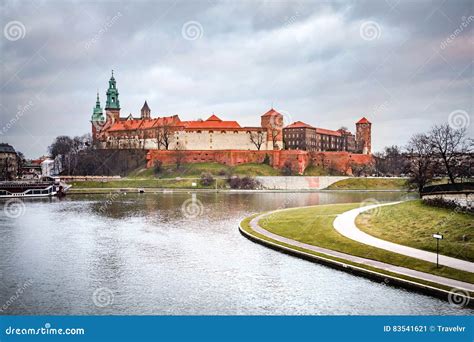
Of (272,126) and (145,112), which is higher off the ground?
(145,112)

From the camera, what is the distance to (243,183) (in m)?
67.1

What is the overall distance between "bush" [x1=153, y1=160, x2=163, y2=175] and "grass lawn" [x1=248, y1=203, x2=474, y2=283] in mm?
47713

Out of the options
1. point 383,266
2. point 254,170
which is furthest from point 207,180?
point 383,266

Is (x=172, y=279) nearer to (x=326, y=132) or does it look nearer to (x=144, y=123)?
(x=144, y=123)

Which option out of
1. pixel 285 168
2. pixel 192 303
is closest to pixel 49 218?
pixel 192 303

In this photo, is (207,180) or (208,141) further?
(208,141)

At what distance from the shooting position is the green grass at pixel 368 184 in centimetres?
6800

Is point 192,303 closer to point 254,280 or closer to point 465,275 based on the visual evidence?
point 254,280

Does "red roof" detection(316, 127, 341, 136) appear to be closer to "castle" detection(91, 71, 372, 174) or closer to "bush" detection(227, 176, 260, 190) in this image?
"castle" detection(91, 71, 372, 174)

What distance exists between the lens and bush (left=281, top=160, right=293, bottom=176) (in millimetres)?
78188

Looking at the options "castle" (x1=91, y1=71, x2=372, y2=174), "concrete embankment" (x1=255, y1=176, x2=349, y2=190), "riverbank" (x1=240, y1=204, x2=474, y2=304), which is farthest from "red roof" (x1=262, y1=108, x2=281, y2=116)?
"riverbank" (x1=240, y1=204, x2=474, y2=304)

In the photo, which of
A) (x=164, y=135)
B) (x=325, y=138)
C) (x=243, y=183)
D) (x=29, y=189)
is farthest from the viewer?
(x=325, y=138)

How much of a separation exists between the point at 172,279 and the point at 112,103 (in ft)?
290

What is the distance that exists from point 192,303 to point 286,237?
928 centimetres
